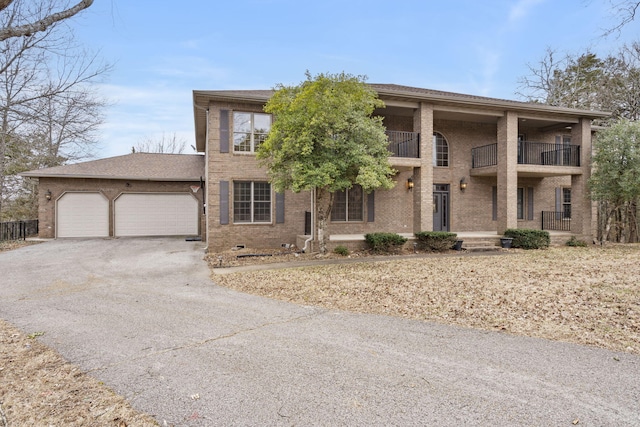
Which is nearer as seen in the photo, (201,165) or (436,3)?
(436,3)

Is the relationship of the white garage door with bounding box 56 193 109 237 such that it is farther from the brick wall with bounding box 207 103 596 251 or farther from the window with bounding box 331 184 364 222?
the window with bounding box 331 184 364 222

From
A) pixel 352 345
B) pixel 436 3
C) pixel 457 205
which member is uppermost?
pixel 436 3

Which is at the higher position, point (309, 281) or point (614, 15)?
point (614, 15)

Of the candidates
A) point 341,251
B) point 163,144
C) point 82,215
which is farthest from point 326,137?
point 163,144

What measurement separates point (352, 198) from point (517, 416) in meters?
11.9

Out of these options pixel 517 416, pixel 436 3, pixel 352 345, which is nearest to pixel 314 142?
pixel 352 345

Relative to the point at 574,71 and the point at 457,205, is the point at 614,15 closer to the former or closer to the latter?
the point at 457,205

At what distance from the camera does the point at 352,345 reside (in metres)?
3.98

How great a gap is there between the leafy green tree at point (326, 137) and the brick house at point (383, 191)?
263cm

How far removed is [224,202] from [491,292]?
29.8 feet

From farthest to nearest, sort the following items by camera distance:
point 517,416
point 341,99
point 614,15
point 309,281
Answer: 1. point 341,99
2. point 309,281
3. point 614,15
4. point 517,416

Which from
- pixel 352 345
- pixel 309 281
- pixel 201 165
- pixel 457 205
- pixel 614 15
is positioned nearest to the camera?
pixel 352 345

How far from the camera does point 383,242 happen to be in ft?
38.6

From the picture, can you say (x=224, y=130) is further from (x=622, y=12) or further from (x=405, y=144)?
(x=622, y=12)
